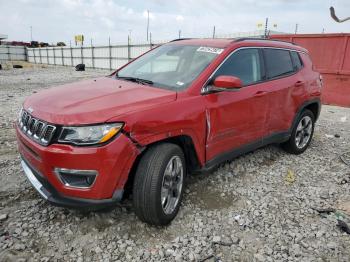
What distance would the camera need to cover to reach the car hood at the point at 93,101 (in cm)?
260

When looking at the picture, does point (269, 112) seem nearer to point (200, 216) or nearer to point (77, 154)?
point (200, 216)

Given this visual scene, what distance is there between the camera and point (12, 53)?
49531 mm

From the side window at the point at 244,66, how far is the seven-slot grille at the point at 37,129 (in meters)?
1.83

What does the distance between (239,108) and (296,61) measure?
202 cm

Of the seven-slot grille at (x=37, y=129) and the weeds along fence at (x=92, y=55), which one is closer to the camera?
the seven-slot grille at (x=37, y=129)

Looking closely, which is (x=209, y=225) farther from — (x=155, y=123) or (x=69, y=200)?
(x=69, y=200)

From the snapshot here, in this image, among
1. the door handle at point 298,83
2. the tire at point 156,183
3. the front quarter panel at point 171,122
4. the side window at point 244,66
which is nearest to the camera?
the front quarter panel at point 171,122

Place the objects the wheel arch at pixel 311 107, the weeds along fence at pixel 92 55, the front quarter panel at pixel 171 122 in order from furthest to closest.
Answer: the weeds along fence at pixel 92 55 < the wheel arch at pixel 311 107 < the front quarter panel at pixel 171 122

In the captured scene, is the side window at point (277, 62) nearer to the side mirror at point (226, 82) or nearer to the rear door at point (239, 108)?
the rear door at point (239, 108)

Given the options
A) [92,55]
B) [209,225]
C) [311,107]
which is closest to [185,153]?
[209,225]

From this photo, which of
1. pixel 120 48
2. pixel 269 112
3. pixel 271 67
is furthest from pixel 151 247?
pixel 120 48

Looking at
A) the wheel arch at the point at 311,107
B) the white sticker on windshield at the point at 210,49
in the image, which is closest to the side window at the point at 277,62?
the wheel arch at the point at 311,107

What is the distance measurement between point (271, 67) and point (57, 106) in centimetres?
300

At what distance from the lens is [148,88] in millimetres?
3299
